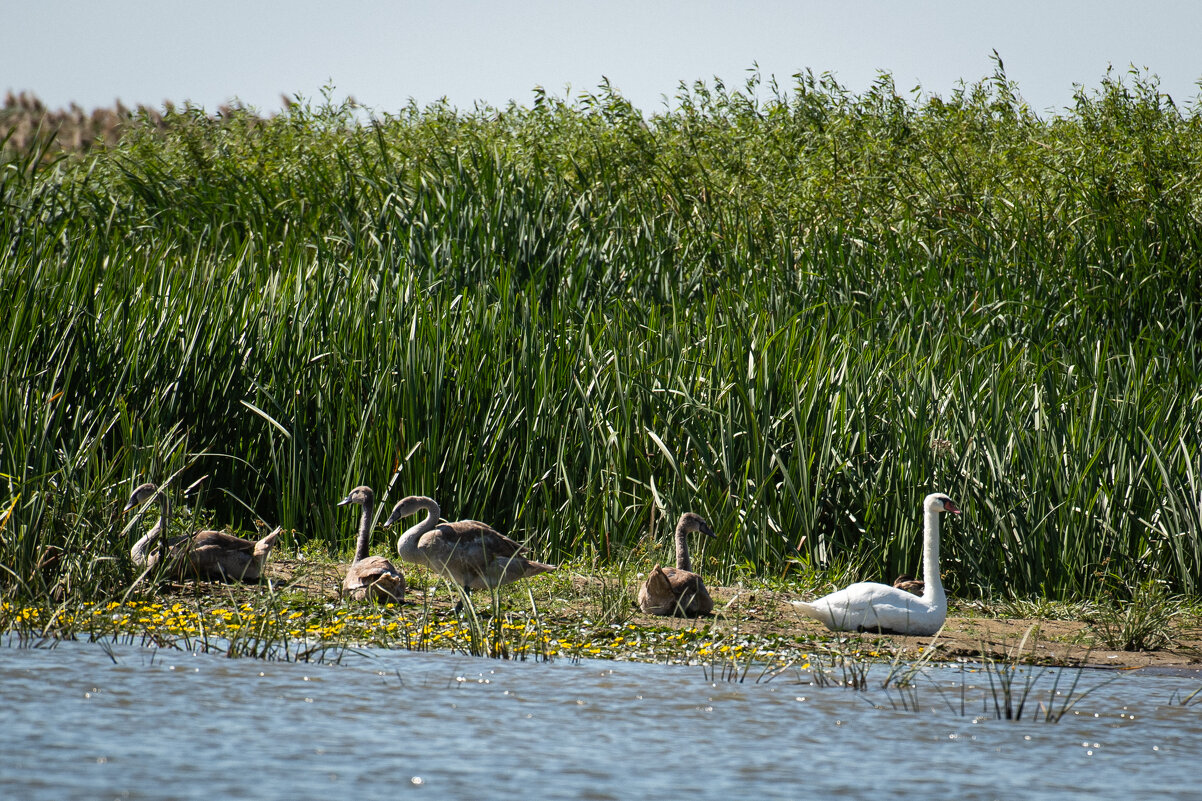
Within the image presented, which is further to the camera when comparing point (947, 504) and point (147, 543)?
point (947, 504)

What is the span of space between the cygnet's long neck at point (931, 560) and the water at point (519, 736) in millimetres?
983

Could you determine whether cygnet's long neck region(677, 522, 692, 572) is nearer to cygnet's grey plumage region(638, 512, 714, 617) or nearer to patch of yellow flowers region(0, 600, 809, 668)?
cygnet's grey plumage region(638, 512, 714, 617)

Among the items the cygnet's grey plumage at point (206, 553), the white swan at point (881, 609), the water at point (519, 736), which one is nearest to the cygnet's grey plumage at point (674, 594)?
the white swan at point (881, 609)

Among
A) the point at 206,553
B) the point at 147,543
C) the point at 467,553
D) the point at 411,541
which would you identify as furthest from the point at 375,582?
the point at 147,543

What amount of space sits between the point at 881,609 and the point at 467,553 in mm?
2311

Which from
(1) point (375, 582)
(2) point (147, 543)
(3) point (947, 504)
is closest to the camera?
(1) point (375, 582)

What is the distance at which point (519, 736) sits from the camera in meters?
4.41

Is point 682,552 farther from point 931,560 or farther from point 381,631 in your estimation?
point 381,631

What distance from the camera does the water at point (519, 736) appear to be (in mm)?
3848

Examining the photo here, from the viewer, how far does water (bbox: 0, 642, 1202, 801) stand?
3.85 metres

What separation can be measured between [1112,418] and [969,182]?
34.2 feet

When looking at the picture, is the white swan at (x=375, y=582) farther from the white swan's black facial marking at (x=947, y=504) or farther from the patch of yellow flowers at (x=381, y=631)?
the white swan's black facial marking at (x=947, y=504)

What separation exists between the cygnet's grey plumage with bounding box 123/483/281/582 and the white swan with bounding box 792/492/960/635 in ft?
10.1

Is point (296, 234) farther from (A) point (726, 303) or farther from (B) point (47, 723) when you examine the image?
(B) point (47, 723)
